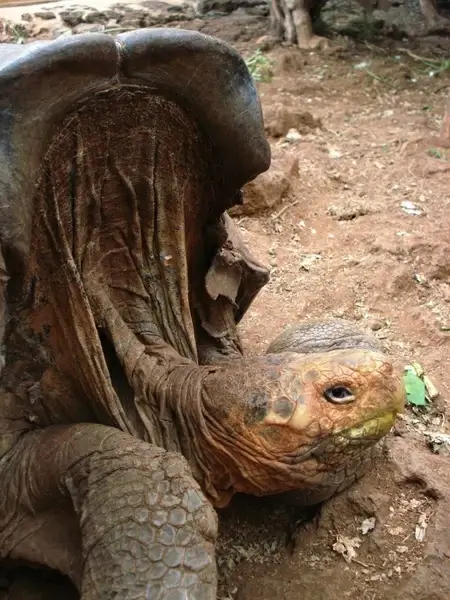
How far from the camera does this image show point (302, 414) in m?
1.72

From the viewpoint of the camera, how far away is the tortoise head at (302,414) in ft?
5.68

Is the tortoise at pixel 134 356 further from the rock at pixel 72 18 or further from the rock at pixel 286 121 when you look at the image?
the rock at pixel 72 18

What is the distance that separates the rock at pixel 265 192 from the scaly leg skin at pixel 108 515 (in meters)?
2.25

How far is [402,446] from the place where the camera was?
2.22 meters

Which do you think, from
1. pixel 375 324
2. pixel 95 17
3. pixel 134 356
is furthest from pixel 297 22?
pixel 134 356

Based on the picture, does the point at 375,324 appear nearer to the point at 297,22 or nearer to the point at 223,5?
the point at 297,22

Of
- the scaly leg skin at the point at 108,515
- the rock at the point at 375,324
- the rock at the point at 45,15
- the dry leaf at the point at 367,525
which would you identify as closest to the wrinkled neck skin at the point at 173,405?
the scaly leg skin at the point at 108,515

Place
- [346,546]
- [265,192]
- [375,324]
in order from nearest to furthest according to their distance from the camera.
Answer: [346,546], [375,324], [265,192]

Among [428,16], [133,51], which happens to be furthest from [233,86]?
[428,16]

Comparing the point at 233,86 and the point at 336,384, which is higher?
the point at 233,86

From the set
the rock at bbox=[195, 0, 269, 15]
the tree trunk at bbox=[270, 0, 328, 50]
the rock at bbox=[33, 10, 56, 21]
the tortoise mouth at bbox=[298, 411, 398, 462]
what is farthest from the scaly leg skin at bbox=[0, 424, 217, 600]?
the rock at bbox=[195, 0, 269, 15]

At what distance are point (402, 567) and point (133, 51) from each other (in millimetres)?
1399

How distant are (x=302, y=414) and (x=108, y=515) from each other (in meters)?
0.49

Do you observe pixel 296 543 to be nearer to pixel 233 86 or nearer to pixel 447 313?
pixel 233 86
